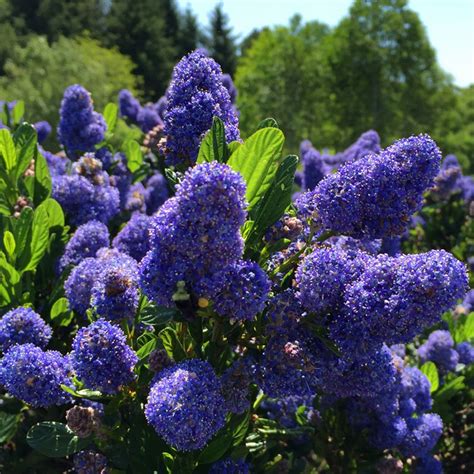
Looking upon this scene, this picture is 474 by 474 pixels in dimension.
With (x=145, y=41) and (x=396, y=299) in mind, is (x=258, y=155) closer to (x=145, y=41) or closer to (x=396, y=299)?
(x=396, y=299)

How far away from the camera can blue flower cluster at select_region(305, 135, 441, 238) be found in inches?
59.7

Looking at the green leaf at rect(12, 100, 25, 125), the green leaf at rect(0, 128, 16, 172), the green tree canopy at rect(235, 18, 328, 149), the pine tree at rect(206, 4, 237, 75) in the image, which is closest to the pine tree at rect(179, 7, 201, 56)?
the pine tree at rect(206, 4, 237, 75)

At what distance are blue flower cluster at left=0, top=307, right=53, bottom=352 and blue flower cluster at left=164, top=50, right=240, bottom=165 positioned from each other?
0.79 meters

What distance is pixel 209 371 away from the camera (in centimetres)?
145

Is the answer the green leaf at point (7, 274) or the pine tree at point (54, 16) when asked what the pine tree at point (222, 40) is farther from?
the green leaf at point (7, 274)

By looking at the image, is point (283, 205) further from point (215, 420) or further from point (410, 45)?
point (410, 45)

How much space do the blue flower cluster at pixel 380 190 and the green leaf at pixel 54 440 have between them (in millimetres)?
1044

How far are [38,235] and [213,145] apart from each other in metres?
1.10

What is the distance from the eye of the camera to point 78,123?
350 cm

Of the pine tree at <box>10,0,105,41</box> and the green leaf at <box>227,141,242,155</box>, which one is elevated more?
the green leaf at <box>227,141,242,155</box>

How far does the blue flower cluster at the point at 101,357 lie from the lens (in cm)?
155

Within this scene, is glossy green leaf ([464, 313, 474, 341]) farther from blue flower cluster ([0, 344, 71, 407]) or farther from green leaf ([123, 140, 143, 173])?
blue flower cluster ([0, 344, 71, 407])

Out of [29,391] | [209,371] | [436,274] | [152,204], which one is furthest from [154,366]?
[152,204]

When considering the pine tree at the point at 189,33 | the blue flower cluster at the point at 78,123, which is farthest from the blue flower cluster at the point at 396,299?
the pine tree at the point at 189,33
